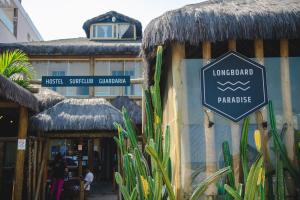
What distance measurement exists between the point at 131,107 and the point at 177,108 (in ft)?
29.1

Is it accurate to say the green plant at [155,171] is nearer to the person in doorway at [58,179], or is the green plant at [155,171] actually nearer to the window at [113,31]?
the person in doorway at [58,179]

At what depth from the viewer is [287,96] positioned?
4.41 metres

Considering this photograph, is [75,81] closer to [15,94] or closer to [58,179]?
[15,94]

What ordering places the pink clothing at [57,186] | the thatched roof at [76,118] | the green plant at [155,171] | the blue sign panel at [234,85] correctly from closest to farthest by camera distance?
1. the green plant at [155,171]
2. the blue sign panel at [234,85]
3. the pink clothing at [57,186]
4. the thatched roof at [76,118]

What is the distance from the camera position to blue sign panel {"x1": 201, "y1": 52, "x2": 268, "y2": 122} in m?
4.43

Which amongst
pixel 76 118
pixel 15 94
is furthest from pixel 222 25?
pixel 76 118

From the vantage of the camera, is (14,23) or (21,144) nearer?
(21,144)

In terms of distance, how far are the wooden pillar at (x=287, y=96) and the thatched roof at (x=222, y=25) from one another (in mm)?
208

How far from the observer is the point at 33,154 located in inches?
378

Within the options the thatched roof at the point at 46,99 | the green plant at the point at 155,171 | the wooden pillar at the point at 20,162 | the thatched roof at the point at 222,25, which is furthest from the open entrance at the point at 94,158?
the thatched roof at the point at 222,25

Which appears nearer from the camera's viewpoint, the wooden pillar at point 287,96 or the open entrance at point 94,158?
the wooden pillar at point 287,96

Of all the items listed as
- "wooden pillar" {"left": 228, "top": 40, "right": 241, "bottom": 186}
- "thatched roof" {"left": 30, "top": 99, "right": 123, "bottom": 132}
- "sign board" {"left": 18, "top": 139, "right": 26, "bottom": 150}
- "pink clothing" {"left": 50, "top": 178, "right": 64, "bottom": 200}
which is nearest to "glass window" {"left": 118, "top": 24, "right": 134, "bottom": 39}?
"thatched roof" {"left": 30, "top": 99, "right": 123, "bottom": 132}

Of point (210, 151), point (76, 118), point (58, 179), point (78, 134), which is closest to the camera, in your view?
point (210, 151)

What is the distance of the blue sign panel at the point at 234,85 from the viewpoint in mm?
4426
